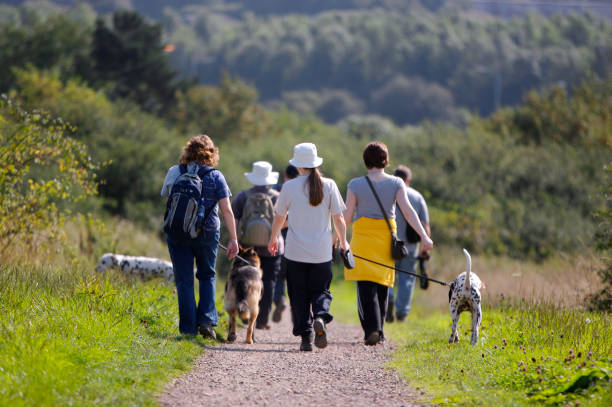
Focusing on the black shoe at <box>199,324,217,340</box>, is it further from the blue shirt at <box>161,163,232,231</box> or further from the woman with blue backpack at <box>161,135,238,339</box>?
the blue shirt at <box>161,163,232,231</box>

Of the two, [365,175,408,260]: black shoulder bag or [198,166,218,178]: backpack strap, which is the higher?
[198,166,218,178]: backpack strap

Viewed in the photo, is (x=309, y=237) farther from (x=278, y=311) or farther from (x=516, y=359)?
(x=278, y=311)

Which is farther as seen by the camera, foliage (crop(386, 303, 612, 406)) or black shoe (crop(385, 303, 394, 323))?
black shoe (crop(385, 303, 394, 323))

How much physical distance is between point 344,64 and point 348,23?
44.2 feet

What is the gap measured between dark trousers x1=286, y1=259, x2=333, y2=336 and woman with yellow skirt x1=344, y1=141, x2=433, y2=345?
1.13 ft

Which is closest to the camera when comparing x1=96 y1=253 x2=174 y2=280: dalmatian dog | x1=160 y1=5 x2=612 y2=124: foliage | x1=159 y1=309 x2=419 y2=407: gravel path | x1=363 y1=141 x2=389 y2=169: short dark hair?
x1=159 y1=309 x2=419 y2=407: gravel path

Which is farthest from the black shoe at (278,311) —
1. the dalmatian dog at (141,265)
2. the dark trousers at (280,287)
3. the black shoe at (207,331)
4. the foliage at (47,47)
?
the foliage at (47,47)

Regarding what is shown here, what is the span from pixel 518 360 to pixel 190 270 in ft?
11.0

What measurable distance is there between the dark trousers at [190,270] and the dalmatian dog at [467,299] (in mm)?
2521

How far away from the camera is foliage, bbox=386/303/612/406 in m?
5.69

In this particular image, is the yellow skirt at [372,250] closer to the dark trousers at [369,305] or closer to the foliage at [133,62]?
the dark trousers at [369,305]

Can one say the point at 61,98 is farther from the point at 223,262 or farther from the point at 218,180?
the point at 218,180

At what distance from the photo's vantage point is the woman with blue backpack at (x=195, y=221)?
7.70 meters

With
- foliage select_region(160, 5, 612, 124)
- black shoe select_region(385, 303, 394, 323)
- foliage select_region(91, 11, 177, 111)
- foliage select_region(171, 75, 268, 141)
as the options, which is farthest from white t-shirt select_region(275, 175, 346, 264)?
foliage select_region(160, 5, 612, 124)
